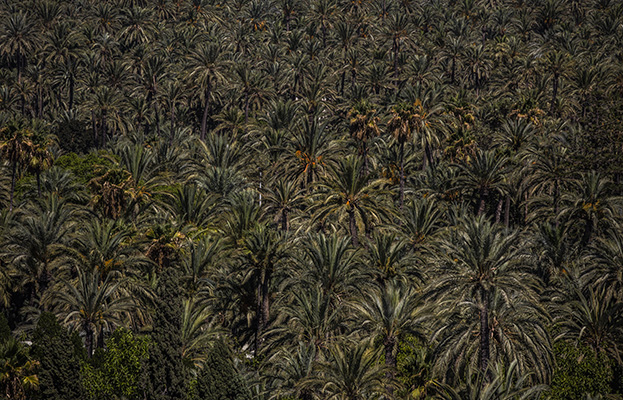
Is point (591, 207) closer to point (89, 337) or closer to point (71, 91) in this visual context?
point (89, 337)

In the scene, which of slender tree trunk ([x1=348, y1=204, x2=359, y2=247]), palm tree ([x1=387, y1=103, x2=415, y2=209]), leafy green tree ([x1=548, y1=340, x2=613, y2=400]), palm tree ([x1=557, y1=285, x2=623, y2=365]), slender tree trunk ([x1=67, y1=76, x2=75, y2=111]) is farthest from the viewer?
slender tree trunk ([x1=67, y1=76, x2=75, y2=111])

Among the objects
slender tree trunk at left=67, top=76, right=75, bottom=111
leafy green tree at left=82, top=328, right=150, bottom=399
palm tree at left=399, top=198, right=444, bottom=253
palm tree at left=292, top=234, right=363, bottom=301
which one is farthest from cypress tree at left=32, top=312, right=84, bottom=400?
slender tree trunk at left=67, top=76, right=75, bottom=111

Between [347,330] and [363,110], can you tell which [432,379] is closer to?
[347,330]

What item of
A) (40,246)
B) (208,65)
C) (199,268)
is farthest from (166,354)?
(208,65)

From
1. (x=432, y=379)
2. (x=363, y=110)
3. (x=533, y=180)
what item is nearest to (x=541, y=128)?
(x=533, y=180)

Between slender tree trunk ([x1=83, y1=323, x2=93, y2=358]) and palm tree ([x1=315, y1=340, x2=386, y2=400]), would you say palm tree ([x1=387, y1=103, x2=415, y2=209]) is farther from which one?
slender tree trunk ([x1=83, y1=323, x2=93, y2=358])

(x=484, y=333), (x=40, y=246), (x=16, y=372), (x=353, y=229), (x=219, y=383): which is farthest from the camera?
(x=353, y=229)

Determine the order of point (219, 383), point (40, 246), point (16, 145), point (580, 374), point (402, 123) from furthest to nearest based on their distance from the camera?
1. point (402, 123)
2. point (16, 145)
3. point (40, 246)
4. point (219, 383)
5. point (580, 374)
